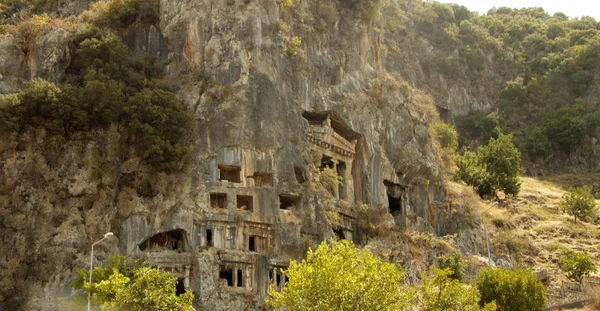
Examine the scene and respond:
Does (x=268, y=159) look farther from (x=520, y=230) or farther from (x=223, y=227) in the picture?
(x=520, y=230)

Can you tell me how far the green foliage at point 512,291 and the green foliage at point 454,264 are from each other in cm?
665

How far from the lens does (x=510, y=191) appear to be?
65.2m

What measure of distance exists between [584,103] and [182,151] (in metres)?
56.0

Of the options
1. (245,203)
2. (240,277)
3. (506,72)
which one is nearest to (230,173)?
(245,203)

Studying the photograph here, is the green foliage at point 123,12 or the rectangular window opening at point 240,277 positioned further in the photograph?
the green foliage at point 123,12

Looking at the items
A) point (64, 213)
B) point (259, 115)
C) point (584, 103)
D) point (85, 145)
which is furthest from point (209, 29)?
point (584, 103)

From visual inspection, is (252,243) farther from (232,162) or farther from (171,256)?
(171,256)

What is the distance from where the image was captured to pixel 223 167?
4322cm

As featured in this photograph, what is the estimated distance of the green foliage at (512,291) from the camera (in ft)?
130

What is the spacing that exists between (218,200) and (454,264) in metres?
15.5

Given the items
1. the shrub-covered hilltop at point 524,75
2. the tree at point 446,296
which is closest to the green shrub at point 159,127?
the tree at point 446,296

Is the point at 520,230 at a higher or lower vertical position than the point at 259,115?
lower

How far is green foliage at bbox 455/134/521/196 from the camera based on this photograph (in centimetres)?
6506

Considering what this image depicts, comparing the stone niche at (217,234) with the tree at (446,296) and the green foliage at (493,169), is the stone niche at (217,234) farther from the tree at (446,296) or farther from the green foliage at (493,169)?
the green foliage at (493,169)
